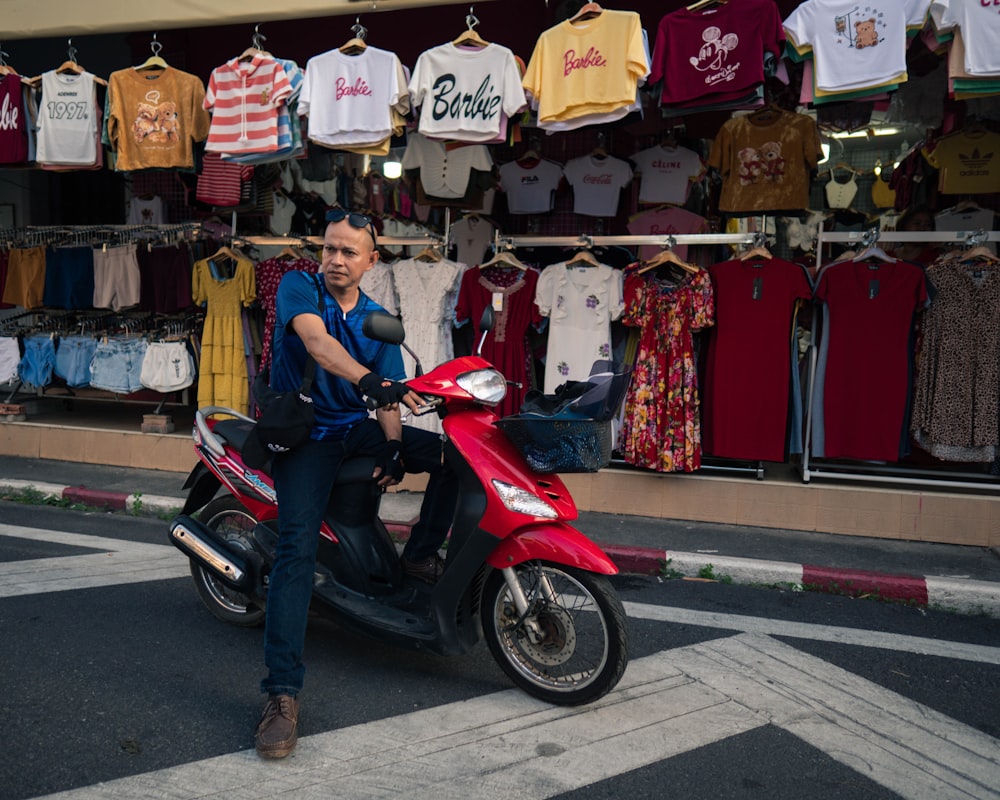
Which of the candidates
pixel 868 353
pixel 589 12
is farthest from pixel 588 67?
pixel 868 353

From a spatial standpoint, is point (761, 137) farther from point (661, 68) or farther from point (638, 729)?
point (638, 729)

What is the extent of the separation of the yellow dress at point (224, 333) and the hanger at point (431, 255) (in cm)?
168

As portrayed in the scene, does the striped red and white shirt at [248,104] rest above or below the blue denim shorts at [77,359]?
above

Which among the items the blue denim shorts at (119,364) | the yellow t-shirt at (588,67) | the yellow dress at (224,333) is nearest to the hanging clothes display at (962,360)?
the yellow t-shirt at (588,67)

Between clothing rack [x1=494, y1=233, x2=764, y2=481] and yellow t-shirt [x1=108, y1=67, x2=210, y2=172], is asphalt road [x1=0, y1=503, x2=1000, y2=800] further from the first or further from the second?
yellow t-shirt [x1=108, y1=67, x2=210, y2=172]

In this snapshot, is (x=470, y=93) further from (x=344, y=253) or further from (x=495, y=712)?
(x=495, y=712)

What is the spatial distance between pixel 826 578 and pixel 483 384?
3.00 m

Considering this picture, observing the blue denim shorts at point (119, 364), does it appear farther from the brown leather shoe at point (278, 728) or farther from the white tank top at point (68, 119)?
the brown leather shoe at point (278, 728)

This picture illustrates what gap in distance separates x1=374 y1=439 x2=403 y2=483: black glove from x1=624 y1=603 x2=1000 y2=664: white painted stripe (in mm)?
1723

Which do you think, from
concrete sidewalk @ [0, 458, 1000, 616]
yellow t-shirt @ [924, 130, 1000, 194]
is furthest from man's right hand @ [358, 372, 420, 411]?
yellow t-shirt @ [924, 130, 1000, 194]

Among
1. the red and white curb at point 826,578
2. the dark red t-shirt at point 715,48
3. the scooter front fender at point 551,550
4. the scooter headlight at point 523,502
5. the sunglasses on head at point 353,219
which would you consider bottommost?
the red and white curb at point 826,578

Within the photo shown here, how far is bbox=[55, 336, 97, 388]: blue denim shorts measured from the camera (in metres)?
8.41

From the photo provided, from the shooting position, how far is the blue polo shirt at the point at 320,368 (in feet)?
11.0

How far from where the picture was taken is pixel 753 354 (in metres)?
6.41
